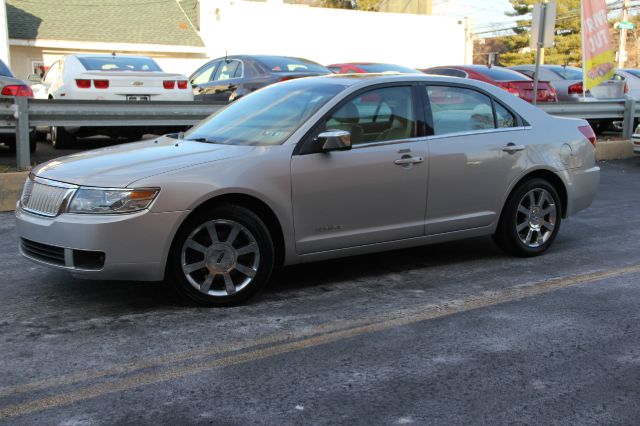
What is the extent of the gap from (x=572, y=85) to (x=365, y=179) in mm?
14034

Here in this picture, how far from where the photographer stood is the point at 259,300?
5340 millimetres

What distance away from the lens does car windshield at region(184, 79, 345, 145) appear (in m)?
5.59

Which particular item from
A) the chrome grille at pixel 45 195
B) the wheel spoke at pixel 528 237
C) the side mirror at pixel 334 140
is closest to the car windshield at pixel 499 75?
the wheel spoke at pixel 528 237

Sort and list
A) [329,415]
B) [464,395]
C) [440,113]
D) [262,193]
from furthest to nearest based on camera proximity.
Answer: [440,113] < [262,193] < [464,395] < [329,415]

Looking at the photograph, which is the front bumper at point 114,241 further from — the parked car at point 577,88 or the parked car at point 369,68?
the parked car at point 577,88

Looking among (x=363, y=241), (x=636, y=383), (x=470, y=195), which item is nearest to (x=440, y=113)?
(x=470, y=195)

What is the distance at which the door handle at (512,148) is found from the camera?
6358 mm

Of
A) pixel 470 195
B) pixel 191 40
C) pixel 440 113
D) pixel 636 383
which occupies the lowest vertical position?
pixel 636 383

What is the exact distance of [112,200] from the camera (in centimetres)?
478

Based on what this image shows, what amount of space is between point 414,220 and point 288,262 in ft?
3.68

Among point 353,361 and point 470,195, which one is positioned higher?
point 470,195

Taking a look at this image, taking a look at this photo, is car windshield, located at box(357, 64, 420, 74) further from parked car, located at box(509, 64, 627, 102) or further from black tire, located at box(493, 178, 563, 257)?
black tire, located at box(493, 178, 563, 257)

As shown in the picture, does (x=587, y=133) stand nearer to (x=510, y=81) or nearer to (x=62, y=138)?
(x=62, y=138)

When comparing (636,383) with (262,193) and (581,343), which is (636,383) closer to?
(581,343)
